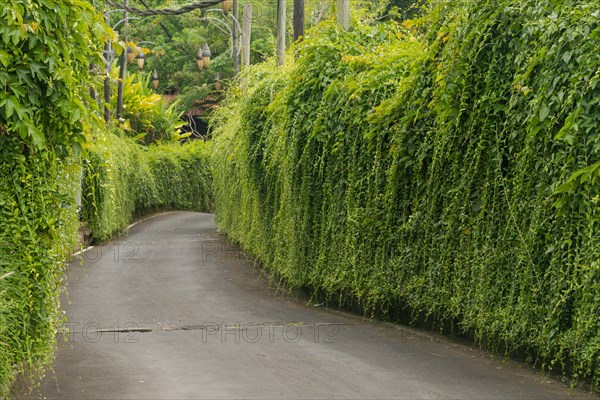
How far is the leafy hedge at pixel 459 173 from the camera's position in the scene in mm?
7219

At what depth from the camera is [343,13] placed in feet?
47.0

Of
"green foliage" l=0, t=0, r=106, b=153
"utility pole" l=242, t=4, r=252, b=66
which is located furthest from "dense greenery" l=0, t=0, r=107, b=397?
"utility pole" l=242, t=4, r=252, b=66

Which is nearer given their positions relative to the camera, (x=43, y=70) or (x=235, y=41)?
(x=43, y=70)

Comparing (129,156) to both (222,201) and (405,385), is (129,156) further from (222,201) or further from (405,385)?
(405,385)

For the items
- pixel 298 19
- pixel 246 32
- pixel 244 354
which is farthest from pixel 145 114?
pixel 244 354

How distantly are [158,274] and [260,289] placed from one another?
2.55m

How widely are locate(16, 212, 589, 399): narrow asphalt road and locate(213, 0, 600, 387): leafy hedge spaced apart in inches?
15.6

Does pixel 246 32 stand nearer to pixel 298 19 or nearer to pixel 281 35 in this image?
pixel 281 35

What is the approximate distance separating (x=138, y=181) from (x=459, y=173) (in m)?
25.1

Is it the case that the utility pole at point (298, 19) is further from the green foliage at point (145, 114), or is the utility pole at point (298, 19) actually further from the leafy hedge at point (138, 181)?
the green foliage at point (145, 114)

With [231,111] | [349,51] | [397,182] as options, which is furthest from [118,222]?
[397,182]

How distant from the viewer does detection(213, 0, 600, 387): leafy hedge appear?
23.7ft

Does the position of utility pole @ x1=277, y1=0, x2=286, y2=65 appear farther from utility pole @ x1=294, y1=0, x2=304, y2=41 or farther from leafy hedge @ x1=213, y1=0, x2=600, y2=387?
leafy hedge @ x1=213, y1=0, x2=600, y2=387

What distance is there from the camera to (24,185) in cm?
675
